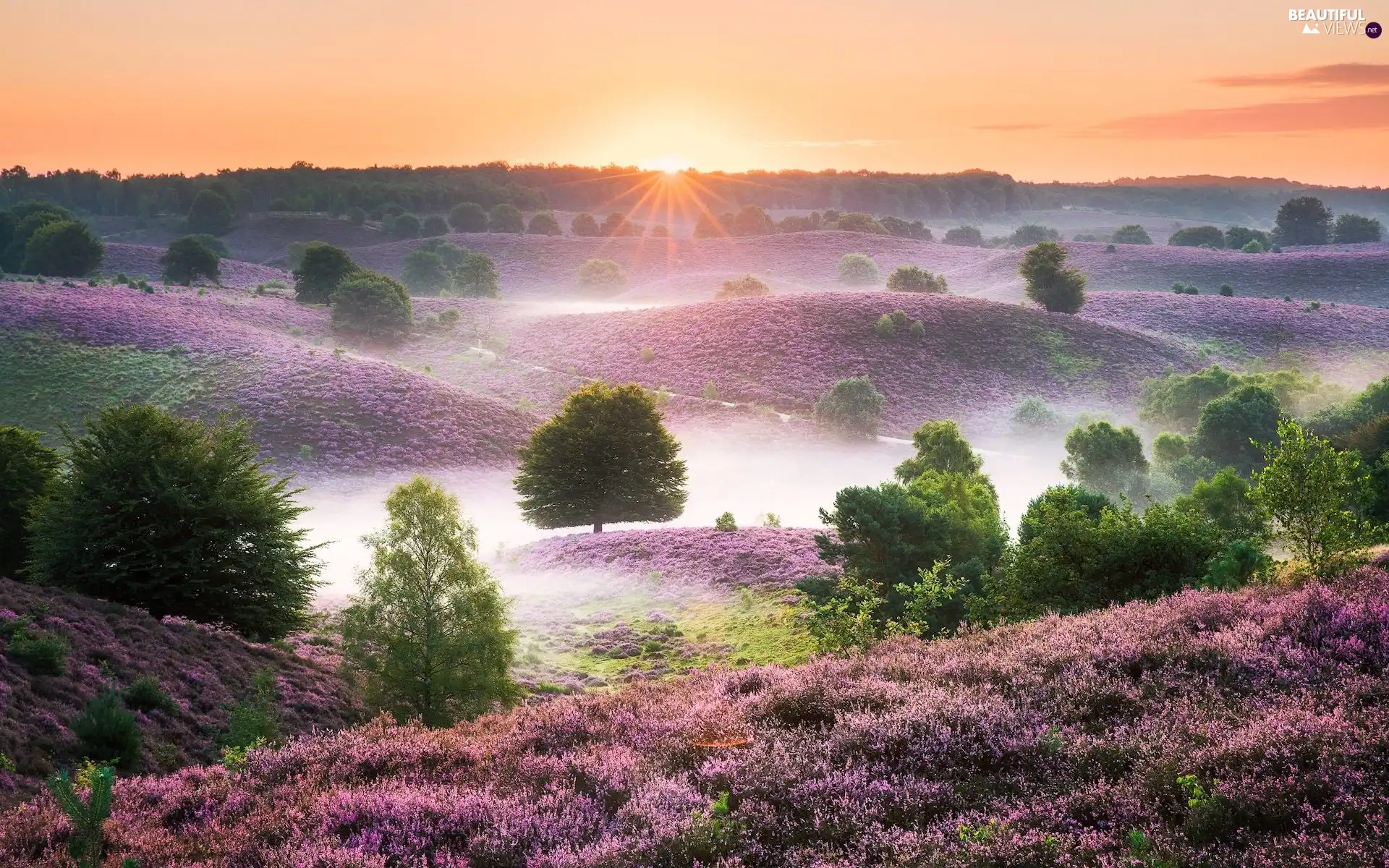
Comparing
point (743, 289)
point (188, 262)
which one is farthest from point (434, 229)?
point (743, 289)

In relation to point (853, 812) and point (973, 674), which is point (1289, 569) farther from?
point (853, 812)

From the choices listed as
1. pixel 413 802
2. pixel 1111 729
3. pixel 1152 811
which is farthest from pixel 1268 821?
pixel 413 802

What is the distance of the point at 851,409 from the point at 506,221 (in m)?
143

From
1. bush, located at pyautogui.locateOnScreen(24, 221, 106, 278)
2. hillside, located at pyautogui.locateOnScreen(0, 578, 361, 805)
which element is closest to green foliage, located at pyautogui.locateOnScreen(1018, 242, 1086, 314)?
hillside, located at pyautogui.locateOnScreen(0, 578, 361, 805)

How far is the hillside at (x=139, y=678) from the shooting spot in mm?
15305

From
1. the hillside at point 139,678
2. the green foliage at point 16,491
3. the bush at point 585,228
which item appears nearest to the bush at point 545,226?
the bush at point 585,228

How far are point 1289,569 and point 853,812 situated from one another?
13269mm

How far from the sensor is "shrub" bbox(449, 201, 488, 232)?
19588cm

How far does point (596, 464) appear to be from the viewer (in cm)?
4575

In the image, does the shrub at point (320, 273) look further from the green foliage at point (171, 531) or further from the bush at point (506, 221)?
the green foliage at point (171, 531)

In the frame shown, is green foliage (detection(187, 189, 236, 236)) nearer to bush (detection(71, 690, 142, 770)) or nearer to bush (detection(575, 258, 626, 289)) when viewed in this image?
bush (detection(575, 258, 626, 289))

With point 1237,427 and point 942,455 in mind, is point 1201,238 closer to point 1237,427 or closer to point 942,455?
point 1237,427

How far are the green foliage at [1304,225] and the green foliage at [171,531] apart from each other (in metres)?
205

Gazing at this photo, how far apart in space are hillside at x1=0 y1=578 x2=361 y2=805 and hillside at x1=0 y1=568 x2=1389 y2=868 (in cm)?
657
